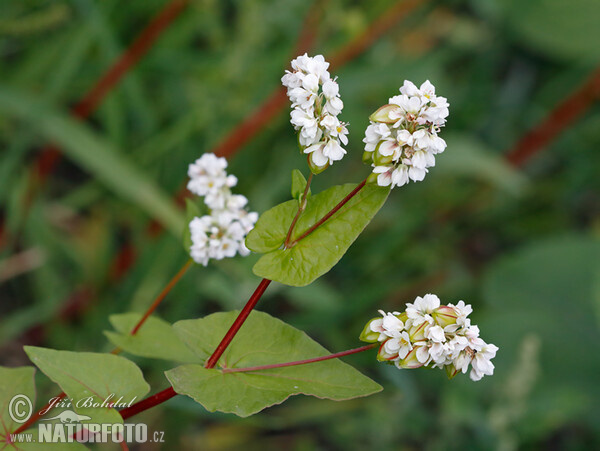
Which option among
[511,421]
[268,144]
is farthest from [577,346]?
[268,144]

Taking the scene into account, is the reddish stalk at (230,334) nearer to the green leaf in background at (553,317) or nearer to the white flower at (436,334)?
the white flower at (436,334)

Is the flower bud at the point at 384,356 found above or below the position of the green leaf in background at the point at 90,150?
below

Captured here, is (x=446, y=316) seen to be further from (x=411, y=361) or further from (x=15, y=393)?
(x=15, y=393)

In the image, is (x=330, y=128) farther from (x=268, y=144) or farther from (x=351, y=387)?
(x=268, y=144)

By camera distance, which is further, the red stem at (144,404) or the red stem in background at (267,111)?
the red stem in background at (267,111)

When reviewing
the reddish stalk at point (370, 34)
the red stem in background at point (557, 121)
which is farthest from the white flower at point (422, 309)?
Result: the red stem in background at point (557, 121)

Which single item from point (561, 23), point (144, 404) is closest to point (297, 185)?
point (144, 404)

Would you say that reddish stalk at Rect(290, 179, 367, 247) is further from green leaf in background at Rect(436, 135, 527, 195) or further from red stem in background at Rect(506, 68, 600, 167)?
red stem in background at Rect(506, 68, 600, 167)

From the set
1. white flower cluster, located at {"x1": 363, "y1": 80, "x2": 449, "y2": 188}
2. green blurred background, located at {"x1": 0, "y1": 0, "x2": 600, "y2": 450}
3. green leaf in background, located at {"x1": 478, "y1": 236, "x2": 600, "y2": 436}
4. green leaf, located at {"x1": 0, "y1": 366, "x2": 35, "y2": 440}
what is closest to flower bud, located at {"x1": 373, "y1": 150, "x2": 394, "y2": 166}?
white flower cluster, located at {"x1": 363, "y1": 80, "x2": 449, "y2": 188}
